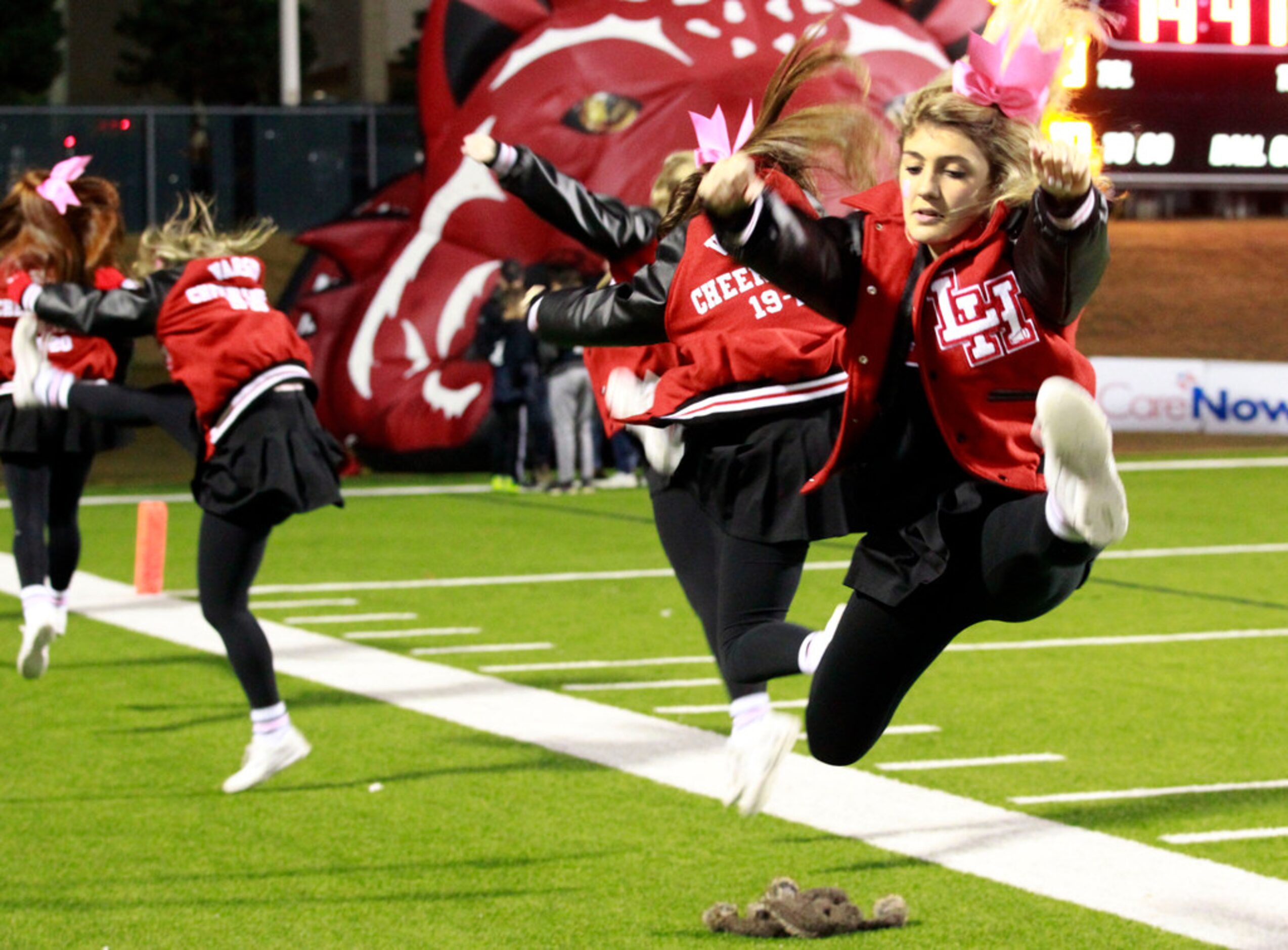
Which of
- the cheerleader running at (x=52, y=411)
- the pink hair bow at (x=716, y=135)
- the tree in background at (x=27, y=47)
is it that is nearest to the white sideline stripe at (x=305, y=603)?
the cheerleader running at (x=52, y=411)

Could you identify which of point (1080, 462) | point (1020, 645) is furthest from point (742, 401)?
point (1020, 645)

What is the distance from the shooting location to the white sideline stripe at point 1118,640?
895cm

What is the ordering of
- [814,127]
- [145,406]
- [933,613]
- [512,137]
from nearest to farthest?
[933,613] < [814,127] < [145,406] < [512,137]

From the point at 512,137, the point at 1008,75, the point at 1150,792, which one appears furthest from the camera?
the point at 512,137

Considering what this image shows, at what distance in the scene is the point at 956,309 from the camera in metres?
3.52

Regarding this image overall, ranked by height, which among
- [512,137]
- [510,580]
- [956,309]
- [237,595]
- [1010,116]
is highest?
[1010,116]

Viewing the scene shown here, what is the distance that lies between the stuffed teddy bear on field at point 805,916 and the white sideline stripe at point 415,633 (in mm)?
4778

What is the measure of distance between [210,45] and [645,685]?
37.7 metres

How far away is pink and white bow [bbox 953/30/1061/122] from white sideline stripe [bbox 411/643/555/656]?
18.9ft

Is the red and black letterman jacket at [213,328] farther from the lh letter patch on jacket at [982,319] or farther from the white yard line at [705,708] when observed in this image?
the lh letter patch on jacket at [982,319]

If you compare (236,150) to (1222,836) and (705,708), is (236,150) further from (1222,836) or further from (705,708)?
(1222,836)

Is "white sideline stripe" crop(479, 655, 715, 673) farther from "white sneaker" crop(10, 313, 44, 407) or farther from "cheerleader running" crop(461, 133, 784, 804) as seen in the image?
"cheerleader running" crop(461, 133, 784, 804)

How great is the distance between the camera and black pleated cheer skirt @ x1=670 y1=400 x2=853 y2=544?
4.66 metres

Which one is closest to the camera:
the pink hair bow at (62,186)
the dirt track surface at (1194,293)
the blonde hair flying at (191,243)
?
the blonde hair flying at (191,243)
